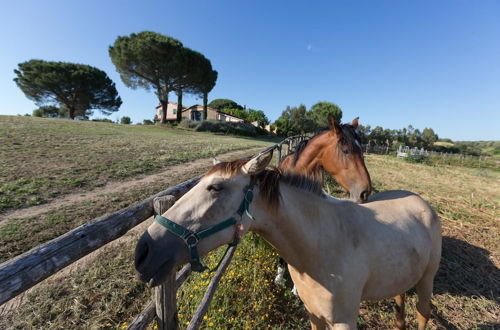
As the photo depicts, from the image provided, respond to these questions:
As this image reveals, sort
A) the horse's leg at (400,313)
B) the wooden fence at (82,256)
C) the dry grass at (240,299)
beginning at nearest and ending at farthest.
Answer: the wooden fence at (82,256), the dry grass at (240,299), the horse's leg at (400,313)

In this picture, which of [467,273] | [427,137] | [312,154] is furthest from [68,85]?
[427,137]

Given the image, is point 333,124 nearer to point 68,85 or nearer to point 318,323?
point 318,323

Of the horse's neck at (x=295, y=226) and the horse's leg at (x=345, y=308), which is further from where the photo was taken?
the horse's leg at (x=345, y=308)

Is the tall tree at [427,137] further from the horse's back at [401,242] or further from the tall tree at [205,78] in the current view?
the horse's back at [401,242]

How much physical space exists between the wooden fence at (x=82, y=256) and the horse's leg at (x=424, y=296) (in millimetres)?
2361

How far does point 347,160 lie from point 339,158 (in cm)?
12

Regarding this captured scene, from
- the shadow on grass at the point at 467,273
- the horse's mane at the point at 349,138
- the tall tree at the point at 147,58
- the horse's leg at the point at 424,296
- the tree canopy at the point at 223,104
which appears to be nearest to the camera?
the horse's leg at the point at 424,296

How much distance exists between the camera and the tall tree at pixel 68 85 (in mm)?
32438

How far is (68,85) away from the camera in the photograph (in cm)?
3422

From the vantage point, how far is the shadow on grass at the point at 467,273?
151 inches

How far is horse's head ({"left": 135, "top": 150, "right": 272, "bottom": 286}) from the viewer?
1343 millimetres

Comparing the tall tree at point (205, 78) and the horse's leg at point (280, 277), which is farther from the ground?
the tall tree at point (205, 78)

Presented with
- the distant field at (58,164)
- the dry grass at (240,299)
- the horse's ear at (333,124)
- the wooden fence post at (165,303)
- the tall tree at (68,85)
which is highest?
the tall tree at (68,85)

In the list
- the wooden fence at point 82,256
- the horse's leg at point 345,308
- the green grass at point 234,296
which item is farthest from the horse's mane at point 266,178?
the green grass at point 234,296
